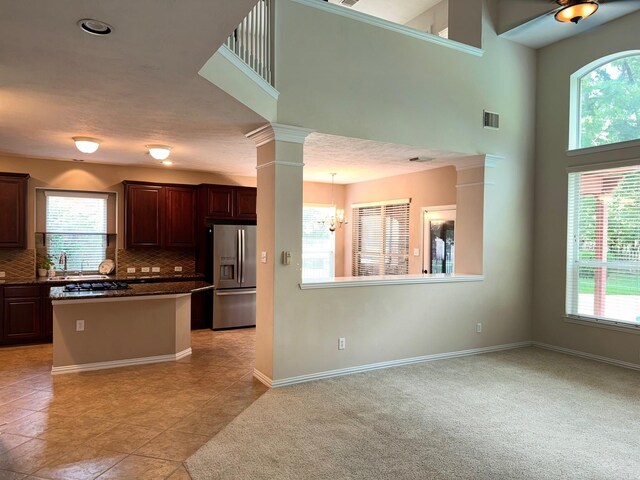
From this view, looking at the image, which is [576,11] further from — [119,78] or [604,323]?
[119,78]

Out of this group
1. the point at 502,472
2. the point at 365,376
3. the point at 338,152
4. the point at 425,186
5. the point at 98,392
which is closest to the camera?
the point at 502,472

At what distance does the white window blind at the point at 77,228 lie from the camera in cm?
638

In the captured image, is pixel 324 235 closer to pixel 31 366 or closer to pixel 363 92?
pixel 363 92

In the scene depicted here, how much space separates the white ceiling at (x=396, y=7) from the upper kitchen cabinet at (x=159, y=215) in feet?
14.3

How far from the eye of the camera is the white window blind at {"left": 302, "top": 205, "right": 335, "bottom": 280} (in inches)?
340

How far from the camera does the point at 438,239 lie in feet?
21.8

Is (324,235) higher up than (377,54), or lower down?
lower down

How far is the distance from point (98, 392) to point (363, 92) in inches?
163

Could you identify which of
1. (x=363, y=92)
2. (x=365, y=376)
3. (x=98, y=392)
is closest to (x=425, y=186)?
(x=363, y=92)

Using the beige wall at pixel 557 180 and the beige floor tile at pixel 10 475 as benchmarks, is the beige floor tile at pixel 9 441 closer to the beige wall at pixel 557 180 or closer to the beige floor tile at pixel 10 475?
the beige floor tile at pixel 10 475

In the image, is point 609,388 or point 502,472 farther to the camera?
point 609,388

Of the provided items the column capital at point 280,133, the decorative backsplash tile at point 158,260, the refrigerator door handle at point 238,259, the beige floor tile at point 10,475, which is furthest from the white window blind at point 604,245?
the beige floor tile at point 10,475

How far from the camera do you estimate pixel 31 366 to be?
481 centimetres

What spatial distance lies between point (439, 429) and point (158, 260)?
528cm
